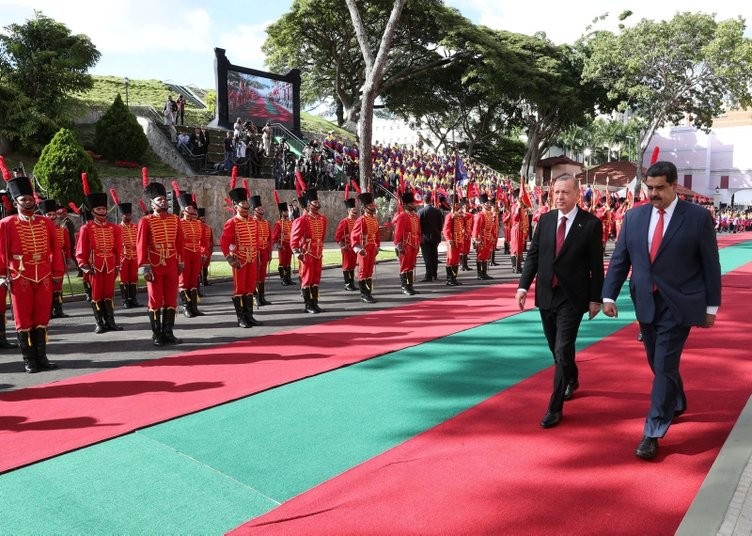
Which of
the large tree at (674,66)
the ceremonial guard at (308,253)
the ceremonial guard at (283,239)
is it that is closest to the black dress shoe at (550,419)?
the ceremonial guard at (308,253)

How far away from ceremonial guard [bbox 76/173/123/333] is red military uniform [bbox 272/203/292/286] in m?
3.94

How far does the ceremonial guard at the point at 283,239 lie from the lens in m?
12.4

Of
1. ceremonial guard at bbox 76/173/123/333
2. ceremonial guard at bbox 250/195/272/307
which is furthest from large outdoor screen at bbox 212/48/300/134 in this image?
ceremonial guard at bbox 76/173/123/333

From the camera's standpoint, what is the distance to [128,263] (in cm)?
1007

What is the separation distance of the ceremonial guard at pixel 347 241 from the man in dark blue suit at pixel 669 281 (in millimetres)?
7803

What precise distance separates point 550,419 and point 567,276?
1.03 metres

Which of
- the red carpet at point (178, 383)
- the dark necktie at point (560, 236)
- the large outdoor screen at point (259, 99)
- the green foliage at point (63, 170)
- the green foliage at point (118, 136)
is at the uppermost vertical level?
the large outdoor screen at point (259, 99)

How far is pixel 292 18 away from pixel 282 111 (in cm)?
909

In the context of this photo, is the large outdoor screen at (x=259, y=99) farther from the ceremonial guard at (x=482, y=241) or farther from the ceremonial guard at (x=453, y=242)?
the ceremonial guard at (x=453, y=242)

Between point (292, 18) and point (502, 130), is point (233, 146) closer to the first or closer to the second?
point (292, 18)

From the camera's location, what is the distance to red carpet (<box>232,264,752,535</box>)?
305cm

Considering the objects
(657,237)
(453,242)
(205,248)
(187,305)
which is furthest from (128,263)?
(657,237)

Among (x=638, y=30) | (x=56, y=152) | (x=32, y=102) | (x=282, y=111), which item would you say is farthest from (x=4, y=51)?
(x=638, y=30)

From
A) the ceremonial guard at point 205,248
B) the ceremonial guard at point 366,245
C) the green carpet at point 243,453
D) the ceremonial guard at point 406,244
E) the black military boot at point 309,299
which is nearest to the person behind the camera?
the green carpet at point 243,453
